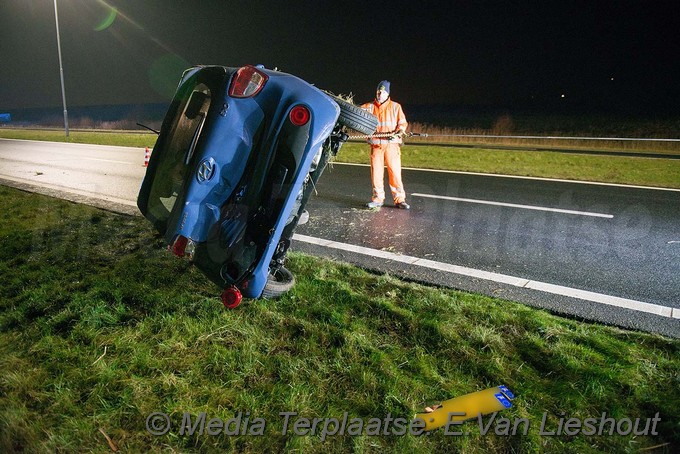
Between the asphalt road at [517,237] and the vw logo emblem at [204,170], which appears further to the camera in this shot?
the asphalt road at [517,237]

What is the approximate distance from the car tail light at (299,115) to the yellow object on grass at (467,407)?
1590 mm

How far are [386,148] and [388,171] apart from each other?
0.35 metres

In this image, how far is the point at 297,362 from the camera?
7.99 ft

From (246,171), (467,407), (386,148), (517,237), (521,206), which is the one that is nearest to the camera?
(467,407)

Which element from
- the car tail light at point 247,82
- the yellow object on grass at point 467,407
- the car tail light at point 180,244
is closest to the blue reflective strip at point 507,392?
the yellow object on grass at point 467,407

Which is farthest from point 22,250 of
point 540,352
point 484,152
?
point 484,152

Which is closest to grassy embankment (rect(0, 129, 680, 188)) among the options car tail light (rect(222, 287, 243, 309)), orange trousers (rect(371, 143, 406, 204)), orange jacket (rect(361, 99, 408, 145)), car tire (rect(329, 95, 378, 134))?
orange jacket (rect(361, 99, 408, 145))

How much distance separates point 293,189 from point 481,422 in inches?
58.4

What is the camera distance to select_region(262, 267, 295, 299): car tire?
10.2ft

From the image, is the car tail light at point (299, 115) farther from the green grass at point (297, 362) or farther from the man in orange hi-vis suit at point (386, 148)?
the man in orange hi-vis suit at point (386, 148)

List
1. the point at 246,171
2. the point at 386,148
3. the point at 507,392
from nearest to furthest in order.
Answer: the point at 507,392 < the point at 246,171 < the point at 386,148

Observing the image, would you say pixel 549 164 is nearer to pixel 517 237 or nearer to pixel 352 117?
pixel 517 237

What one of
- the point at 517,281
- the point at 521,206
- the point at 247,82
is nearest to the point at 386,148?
the point at 521,206

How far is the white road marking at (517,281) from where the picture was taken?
320 centimetres
